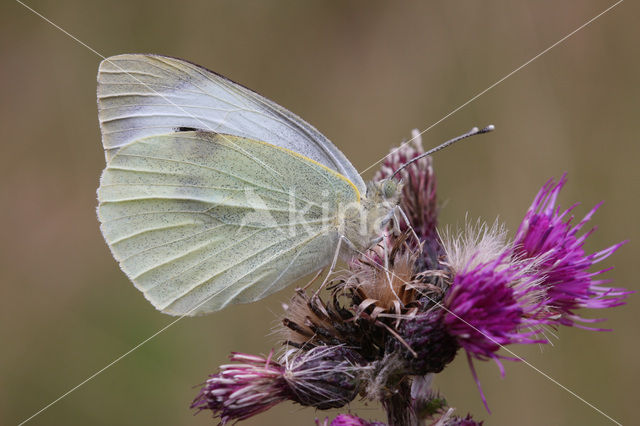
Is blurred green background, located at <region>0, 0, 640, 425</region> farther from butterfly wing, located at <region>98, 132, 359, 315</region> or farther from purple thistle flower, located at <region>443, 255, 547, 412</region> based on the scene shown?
purple thistle flower, located at <region>443, 255, 547, 412</region>

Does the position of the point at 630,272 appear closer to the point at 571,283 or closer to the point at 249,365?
the point at 571,283

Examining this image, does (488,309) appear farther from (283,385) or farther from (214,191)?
(214,191)

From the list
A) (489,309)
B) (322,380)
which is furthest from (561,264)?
(322,380)

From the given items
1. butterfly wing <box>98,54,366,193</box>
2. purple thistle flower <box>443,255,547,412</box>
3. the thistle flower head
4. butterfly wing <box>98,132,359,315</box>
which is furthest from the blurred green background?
purple thistle flower <box>443,255,547,412</box>

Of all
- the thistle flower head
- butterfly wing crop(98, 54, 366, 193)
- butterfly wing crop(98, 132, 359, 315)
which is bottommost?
the thistle flower head

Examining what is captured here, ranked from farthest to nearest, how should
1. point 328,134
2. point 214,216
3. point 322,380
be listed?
point 328,134 < point 214,216 < point 322,380

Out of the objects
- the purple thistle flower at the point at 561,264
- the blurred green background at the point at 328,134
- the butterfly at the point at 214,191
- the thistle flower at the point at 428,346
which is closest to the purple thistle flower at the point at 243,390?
the thistle flower at the point at 428,346

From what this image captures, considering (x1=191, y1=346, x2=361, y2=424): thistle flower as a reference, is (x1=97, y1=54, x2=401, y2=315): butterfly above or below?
above
